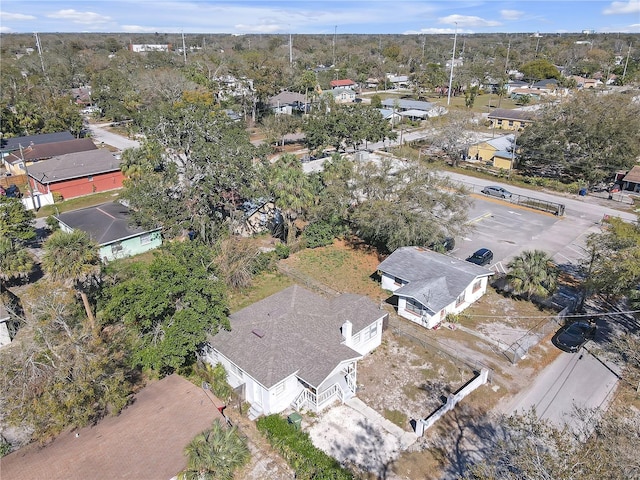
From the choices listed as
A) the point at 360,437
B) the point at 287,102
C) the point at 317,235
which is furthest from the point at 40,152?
the point at 360,437

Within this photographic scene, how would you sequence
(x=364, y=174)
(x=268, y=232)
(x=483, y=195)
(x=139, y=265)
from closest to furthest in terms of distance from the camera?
(x=139, y=265), (x=364, y=174), (x=268, y=232), (x=483, y=195)

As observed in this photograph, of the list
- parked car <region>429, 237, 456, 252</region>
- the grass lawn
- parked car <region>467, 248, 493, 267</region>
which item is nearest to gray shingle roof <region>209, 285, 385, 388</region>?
parked car <region>429, 237, 456, 252</region>

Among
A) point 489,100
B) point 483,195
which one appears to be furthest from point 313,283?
point 489,100

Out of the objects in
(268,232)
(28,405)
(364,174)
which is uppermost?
(364,174)

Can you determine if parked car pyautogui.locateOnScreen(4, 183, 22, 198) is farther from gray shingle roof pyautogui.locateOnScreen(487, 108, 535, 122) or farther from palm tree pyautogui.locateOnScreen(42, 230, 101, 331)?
gray shingle roof pyautogui.locateOnScreen(487, 108, 535, 122)

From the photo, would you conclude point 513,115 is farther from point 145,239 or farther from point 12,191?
point 12,191

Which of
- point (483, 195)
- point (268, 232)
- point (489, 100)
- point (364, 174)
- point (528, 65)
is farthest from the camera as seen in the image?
point (528, 65)

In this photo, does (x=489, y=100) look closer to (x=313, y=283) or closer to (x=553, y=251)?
(x=553, y=251)
